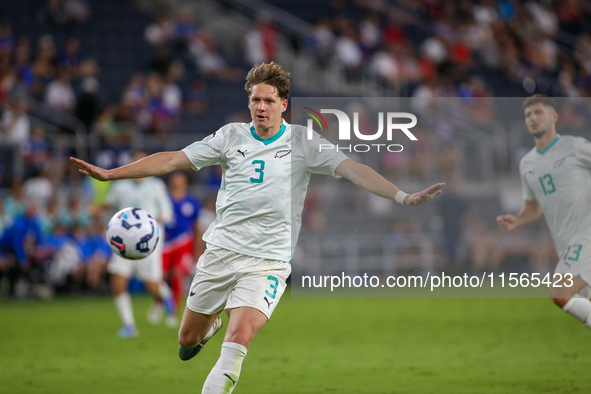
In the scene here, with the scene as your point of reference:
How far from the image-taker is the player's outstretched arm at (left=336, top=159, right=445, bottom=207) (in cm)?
559

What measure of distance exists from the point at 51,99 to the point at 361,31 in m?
10.5

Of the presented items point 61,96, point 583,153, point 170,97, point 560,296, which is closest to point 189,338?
point 560,296

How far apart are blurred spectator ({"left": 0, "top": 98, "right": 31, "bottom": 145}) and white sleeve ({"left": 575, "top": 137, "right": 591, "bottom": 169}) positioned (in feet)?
46.3

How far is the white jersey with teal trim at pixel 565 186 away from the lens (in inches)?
297

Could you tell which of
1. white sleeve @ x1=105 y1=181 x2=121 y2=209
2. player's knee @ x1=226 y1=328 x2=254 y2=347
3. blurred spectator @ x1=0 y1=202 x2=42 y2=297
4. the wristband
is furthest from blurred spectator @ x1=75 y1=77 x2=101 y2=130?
the wristband

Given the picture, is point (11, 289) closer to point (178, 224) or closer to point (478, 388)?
point (178, 224)

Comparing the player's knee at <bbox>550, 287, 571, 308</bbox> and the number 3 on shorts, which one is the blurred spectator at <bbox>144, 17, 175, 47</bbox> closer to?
the player's knee at <bbox>550, 287, 571, 308</bbox>

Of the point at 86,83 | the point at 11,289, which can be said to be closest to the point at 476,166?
the point at 86,83

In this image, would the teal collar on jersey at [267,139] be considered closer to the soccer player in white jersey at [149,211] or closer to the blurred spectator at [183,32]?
the soccer player in white jersey at [149,211]

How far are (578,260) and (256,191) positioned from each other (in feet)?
11.7

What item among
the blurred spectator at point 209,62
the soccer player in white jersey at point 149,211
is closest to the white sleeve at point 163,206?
the soccer player in white jersey at point 149,211

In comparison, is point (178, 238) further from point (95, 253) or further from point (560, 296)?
point (560, 296)

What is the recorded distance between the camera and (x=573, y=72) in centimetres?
2498

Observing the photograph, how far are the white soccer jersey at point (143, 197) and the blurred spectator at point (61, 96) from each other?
8057 millimetres
